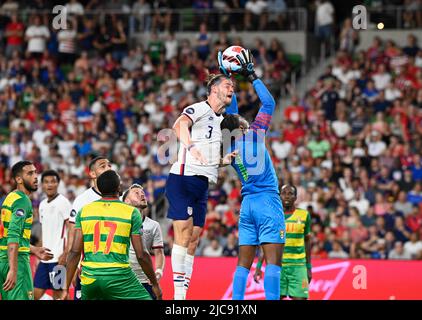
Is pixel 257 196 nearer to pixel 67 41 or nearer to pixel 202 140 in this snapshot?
pixel 202 140

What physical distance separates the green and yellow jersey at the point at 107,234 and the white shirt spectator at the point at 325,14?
17194mm

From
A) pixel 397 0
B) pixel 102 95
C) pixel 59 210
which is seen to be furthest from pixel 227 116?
pixel 397 0

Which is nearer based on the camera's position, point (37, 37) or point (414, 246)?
point (414, 246)

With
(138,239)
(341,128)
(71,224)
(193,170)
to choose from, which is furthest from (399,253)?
(138,239)

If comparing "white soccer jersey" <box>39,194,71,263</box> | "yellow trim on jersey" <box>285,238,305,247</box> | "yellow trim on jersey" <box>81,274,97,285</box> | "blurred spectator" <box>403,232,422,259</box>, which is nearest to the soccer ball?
"yellow trim on jersey" <box>81,274,97,285</box>

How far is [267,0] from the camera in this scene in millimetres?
27094

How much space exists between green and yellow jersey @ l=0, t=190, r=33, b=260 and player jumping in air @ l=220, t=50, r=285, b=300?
2.48 metres

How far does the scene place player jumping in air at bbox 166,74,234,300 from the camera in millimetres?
11461

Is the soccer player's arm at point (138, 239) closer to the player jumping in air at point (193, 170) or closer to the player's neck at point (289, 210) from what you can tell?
the player jumping in air at point (193, 170)

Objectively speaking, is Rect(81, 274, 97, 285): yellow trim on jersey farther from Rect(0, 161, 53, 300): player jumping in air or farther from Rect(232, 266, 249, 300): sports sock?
Rect(232, 266, 249, 300): sports sock

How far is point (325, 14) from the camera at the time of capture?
26.4 meters

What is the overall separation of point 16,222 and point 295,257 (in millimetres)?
4569

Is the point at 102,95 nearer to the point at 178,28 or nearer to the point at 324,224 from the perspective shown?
the point at 178,28
